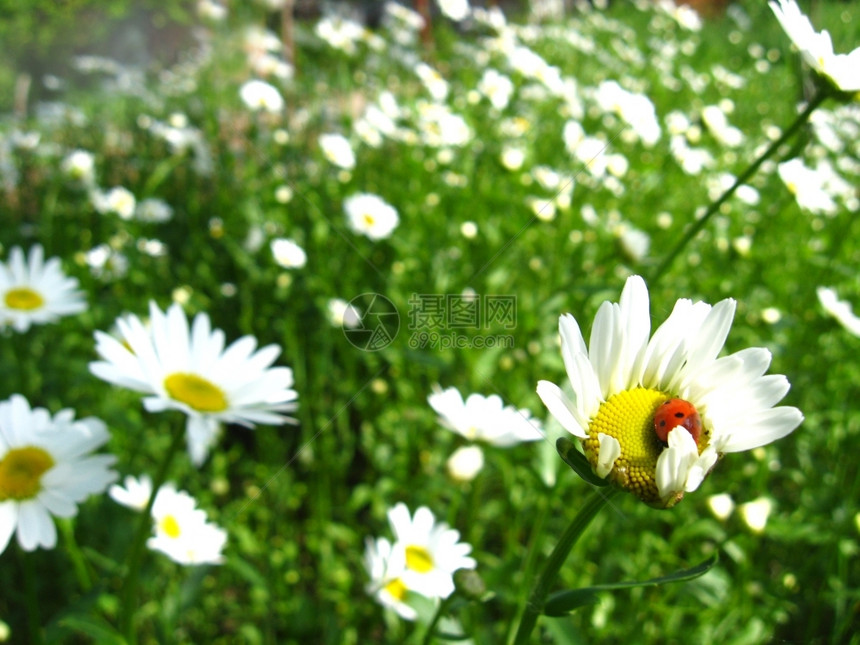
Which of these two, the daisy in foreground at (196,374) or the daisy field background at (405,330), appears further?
the daisy field background at (405,330)

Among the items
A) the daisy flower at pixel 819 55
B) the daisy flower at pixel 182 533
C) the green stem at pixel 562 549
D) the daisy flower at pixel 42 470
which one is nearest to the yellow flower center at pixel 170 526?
the daisy flower at pixel 182 533

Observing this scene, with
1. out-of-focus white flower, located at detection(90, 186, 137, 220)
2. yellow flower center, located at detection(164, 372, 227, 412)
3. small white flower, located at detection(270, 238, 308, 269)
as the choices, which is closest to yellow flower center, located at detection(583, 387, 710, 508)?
yellow flower center, located at detection(164, 372, 227, 412)

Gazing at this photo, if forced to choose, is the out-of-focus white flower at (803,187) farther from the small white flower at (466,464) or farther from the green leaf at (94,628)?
the green leaf at (94,628)

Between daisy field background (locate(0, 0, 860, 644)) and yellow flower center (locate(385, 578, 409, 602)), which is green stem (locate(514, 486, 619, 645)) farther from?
yellow flower center (locate(385, 578, 409, 602))

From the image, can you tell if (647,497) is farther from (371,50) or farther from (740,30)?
(740,30)

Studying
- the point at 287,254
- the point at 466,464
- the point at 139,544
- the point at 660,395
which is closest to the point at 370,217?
the point at 287,254

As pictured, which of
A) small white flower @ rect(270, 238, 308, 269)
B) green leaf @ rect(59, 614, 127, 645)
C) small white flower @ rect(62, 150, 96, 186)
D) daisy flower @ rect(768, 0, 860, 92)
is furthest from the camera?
small white flower @ rect(62, 150, 96, 186)

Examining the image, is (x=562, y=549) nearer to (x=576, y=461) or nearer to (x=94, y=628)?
(x=576, y=461)
